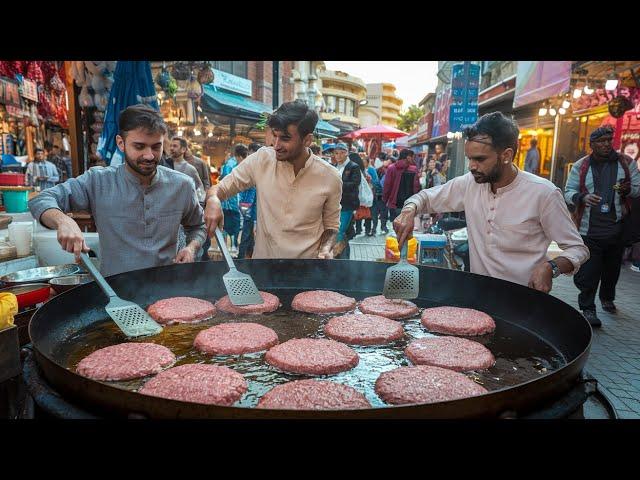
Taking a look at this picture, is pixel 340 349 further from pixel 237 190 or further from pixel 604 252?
pixel 604 252

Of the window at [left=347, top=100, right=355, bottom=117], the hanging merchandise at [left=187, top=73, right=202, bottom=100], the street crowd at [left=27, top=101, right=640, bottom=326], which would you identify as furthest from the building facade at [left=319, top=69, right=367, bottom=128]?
the street crowd at [left=27, top=101, right=640, bottom=326]

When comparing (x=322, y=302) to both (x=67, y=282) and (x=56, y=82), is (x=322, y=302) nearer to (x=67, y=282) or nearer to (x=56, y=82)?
(x=67, y=282)

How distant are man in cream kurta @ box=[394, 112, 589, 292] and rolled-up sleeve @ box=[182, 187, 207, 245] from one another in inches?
63.1

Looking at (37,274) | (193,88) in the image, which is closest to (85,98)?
(37,274)

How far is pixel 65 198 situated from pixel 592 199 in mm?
6435

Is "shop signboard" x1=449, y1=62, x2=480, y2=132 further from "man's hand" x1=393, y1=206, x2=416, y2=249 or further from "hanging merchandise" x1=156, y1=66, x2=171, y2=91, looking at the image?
"man's hand" x1=393, y1=206, x2=416, y2=249

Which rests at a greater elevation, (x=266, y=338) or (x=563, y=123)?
(x=563, y=123)

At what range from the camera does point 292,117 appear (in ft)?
11.3

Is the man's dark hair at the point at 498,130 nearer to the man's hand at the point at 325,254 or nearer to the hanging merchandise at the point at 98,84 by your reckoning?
the man's hand at the point at 325,254

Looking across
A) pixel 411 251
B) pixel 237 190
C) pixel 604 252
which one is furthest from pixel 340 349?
pixel 604 252

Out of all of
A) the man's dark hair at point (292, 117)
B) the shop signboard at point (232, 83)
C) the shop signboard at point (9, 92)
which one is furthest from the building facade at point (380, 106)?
the man's dark hair at point (292, 117)

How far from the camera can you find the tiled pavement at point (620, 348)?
4.21 metres

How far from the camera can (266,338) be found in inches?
103
